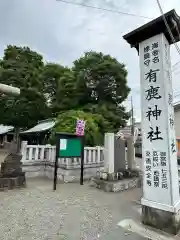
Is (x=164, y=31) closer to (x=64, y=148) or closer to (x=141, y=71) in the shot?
(x=141, y=71)

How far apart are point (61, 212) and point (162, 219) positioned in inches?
80.2

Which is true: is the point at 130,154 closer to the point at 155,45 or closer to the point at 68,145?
the point at 68,145

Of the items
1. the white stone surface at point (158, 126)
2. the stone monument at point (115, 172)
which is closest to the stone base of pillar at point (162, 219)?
the white stone surface at point (158, 126)

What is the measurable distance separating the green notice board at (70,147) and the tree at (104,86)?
931 centimetres

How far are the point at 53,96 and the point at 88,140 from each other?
12.1 meters

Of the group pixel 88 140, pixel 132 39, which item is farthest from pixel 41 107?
pixel 132 39

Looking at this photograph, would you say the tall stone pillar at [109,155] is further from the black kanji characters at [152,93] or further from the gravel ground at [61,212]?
the black kanji characters at [152,93]

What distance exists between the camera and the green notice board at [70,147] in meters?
6.21

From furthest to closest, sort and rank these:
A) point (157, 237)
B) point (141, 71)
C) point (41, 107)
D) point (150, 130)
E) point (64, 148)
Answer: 1. point (41, 107)
2. point (64, 148)
3. point (141, 71)
4. point (150, 130)
5. point (157, 237)

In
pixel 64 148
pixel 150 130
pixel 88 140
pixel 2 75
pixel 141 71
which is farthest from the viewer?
pixel 2 75

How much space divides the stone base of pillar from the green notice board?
346cm

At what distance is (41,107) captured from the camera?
1838 cm

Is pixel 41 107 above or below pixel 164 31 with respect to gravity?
above

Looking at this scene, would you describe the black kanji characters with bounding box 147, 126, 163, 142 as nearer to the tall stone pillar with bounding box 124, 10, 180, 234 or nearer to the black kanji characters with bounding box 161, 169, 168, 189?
the tall stone pillar with bounding box 124, 10, 180, 234
